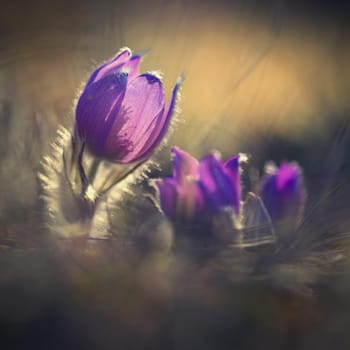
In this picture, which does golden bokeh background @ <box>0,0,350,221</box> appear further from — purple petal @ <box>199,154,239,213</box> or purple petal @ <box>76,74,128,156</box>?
purple petal @ <box>199,154,239,213</box>

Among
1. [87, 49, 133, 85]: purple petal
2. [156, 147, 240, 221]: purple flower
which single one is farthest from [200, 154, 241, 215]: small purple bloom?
[87, 49, 133, 85]: purple petal

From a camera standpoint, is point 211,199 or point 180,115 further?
point 180,115

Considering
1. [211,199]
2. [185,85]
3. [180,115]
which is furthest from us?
[185,85]

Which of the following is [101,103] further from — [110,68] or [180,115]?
[180,115]

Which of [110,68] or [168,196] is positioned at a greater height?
[110,68]

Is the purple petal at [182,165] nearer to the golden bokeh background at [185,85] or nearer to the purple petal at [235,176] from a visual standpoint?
the purple petal at [235,176]

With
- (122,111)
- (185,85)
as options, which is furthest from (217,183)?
(185,85)

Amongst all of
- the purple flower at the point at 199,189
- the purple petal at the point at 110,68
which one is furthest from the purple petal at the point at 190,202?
the purple petal at the point at 110,68
